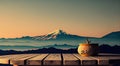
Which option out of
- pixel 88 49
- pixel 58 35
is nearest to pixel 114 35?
pixel 58 35

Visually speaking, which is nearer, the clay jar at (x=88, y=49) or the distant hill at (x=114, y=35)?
the clay jar at (x=88, y=49)

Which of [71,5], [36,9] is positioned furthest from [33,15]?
[71,5]

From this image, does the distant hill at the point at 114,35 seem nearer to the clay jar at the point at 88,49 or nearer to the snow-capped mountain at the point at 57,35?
the snow-capped mountain at the point at 57,35

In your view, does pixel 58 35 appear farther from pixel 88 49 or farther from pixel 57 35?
pixel 88 49

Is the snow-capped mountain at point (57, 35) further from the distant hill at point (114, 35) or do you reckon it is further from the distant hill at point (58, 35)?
the distant hill at point (114, 35)

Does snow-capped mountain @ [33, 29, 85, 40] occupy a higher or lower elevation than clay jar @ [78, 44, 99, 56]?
higher

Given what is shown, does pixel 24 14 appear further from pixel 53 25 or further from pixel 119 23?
pixel 119 23

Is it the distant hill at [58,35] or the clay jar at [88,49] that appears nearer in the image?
the clay jar at [88,49]

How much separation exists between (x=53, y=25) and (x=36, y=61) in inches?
144

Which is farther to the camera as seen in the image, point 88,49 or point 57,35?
point 57,35

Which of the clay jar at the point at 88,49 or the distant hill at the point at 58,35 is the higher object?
the distant hill at the point at 58,35

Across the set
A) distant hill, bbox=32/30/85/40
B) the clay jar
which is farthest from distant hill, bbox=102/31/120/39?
the clay jar

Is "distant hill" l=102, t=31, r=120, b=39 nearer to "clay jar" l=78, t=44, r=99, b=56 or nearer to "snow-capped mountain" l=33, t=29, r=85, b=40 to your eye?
"snow-capped mountain" l=33, t=29, r=85, b=40

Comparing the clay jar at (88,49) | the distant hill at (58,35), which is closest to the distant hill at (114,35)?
the distant hill at (58,35)
